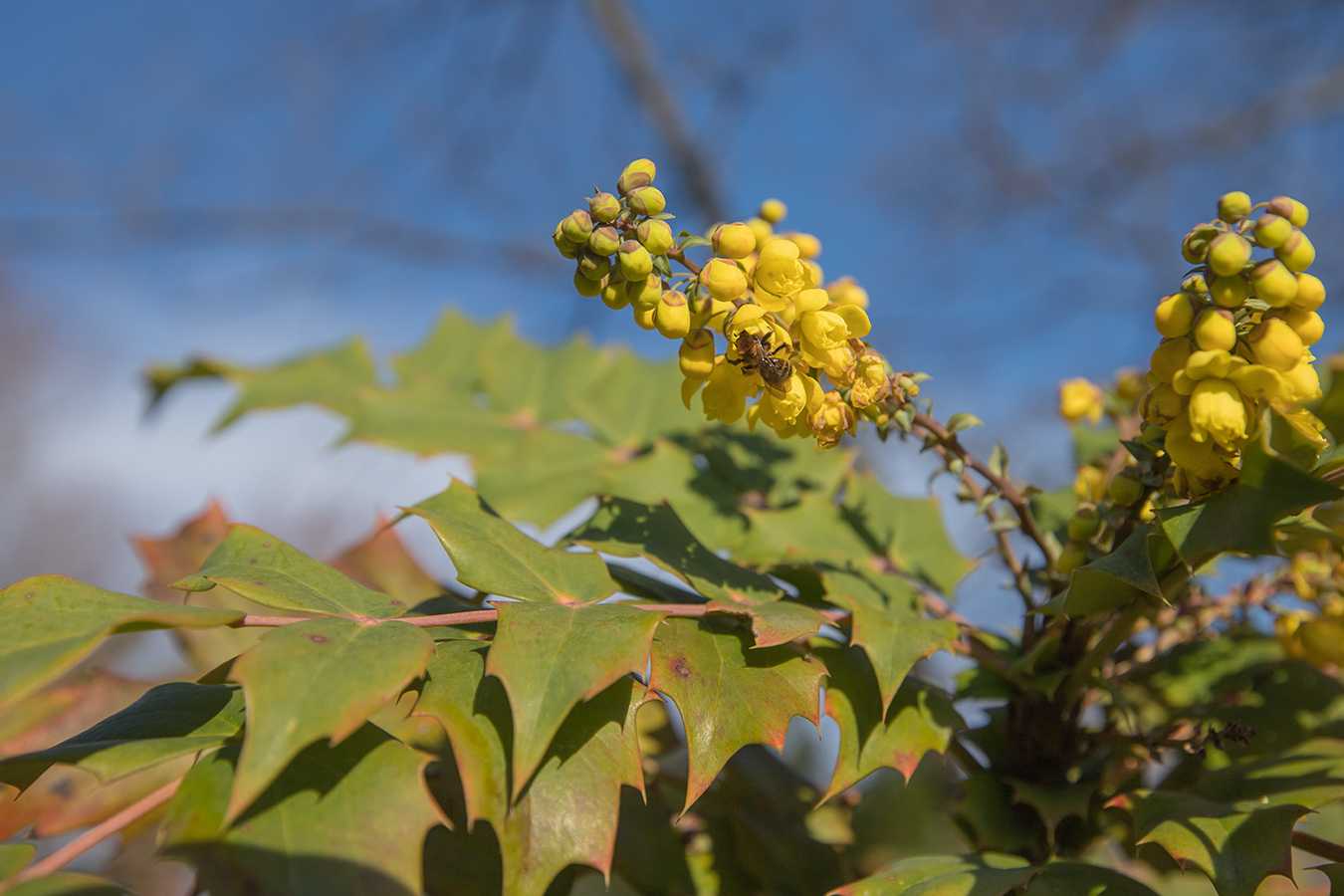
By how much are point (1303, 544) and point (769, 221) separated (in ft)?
1.42

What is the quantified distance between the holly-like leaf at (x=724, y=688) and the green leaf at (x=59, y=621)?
24cm

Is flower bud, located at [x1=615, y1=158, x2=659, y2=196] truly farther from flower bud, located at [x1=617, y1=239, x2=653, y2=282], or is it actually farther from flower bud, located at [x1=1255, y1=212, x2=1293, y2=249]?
flower bud, located at [x1=1255, y1=212, x2=1293, y2=249]

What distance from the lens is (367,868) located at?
403mm

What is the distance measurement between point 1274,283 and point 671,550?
0.40 m

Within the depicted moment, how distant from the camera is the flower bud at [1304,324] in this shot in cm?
45

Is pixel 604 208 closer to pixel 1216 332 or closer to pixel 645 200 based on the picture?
pixel 645 200

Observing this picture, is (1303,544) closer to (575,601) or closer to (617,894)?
(575,601)

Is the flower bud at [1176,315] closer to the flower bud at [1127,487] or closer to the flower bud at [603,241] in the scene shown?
the flower bud at [1127,487]

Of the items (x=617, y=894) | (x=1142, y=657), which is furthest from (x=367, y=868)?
(x=1142, y=657)

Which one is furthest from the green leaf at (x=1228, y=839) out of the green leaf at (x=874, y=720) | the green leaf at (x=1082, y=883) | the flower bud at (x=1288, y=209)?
the flower bud at (x=1288, y=209)

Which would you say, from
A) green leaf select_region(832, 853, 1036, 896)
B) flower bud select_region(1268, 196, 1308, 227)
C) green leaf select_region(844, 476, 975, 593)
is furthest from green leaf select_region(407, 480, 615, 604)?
flower bud select_region(1268, 196, 1308, 227)

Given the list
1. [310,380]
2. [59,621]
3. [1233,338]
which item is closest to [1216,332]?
[1233,338]

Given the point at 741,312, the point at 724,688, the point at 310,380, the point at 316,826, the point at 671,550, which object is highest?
the point at 310,380

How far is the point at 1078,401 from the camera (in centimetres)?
81
